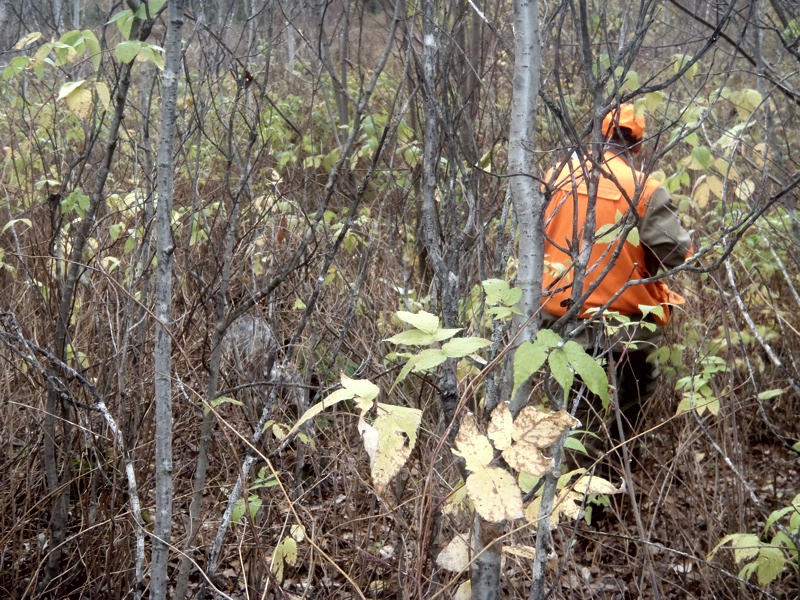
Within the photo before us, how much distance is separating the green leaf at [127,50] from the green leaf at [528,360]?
1008mm

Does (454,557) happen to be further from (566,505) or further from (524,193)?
(524,193)

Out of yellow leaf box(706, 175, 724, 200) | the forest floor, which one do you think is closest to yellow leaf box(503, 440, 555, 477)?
the forest floor

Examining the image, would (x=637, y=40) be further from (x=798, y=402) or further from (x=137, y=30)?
(x=798, y=402)

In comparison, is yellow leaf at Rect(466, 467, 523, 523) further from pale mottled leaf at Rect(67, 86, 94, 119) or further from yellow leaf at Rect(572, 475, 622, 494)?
pale mottled leaf at Rect(67, 86, 94, 119)

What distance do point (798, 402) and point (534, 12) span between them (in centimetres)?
331

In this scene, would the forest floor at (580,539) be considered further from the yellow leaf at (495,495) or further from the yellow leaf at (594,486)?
the yellow leaf at (495,495)

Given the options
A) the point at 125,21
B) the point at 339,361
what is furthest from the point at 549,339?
the point at 339,361

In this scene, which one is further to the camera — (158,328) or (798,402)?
(798,402)

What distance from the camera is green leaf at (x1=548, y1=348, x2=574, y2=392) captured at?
1165 millimetres

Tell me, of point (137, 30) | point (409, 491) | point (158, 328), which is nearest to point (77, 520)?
point (409, 491)

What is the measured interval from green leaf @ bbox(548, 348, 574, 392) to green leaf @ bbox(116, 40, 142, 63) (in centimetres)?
105

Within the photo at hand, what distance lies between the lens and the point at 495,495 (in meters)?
1.08

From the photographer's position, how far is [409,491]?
286 centimetres

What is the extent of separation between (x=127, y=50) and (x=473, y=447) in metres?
1.10
